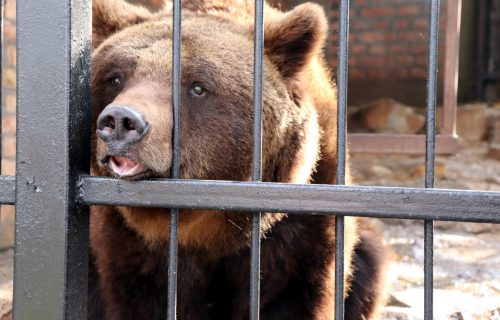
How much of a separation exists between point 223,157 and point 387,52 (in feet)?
22.8

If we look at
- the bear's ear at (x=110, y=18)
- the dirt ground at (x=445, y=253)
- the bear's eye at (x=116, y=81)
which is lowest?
the dirt ground at (x=445, y=253)

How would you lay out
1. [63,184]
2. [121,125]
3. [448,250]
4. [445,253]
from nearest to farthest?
1. [63,184]
2. [121,125]
3. [445,253]
4. [448,250]

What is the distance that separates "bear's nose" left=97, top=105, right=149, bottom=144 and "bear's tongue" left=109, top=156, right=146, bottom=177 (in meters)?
0.07

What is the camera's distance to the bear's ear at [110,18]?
3.00 meters

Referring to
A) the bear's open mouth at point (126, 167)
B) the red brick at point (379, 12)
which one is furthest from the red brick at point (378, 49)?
the bear's open mouth at point (126, 167)

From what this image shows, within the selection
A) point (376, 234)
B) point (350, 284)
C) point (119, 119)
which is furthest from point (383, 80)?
point (119, 119)

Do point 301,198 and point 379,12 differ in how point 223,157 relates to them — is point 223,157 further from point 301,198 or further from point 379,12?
point 379,12

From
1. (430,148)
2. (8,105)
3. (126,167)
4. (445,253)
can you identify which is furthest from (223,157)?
(445,253)

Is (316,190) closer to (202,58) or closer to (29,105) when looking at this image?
(29,105)

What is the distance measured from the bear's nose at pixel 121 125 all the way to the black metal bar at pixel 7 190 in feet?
0.87

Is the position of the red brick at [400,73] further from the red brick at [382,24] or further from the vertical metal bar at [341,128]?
the vertical metal bar at [341,128]

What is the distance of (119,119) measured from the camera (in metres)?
1.83

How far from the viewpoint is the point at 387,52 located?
29.8 ft

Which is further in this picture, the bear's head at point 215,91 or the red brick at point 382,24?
the red brick at point 382,24
